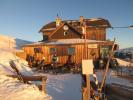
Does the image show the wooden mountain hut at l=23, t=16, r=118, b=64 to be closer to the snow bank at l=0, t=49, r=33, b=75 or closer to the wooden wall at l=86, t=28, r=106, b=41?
the wooden wall at l=86, t=28, r=106, b=41

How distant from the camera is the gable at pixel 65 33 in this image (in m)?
37.1

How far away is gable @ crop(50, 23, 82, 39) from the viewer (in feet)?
122

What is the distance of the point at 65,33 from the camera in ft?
123

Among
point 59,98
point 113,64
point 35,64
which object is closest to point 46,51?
point 35,64

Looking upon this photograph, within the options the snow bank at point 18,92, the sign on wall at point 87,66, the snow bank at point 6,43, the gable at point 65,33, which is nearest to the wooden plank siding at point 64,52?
the gable at point 65,33

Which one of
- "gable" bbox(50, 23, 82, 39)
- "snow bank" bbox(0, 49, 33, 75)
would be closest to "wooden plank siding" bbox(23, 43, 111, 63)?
"snow bank" bbox(0, 49, 33, 75)

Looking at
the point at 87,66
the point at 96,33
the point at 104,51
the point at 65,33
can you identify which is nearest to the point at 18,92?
the point at 87,66

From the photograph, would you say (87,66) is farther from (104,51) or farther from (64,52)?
(64,52)

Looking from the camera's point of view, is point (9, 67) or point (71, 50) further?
point (71, 50)

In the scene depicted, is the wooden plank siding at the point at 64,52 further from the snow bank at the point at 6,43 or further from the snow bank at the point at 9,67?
the snow bank at the point at 6,43

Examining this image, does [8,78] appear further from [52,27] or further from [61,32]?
[52,27]

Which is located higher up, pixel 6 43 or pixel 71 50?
pixel 6 43

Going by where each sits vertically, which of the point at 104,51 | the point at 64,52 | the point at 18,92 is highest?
the point at 104,51

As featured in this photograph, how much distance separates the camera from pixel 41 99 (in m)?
12.4
